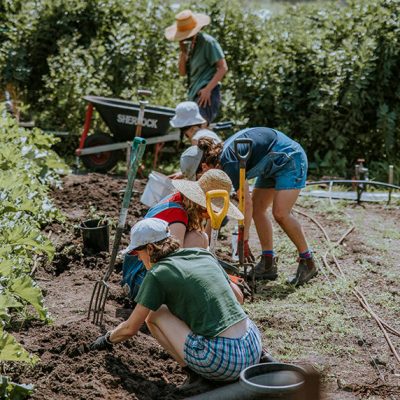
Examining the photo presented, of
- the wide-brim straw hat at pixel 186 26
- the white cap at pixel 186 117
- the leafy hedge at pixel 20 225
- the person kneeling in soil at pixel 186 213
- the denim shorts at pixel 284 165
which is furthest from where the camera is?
the wide-brim straw hat at pixel 186 26

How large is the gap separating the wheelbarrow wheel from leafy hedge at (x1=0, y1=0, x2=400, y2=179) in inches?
40.9

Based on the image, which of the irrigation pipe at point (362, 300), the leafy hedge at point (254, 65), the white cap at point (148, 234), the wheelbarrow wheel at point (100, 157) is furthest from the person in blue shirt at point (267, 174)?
the leafy hedge at point (254, 65)

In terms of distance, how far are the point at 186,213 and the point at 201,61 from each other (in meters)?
4.11

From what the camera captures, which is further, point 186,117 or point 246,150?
point 186,117

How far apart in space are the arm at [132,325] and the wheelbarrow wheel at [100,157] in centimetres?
582

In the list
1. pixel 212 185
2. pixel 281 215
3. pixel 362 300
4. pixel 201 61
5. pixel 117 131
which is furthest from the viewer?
pixel 117 131

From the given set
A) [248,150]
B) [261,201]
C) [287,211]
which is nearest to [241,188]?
[248,150]

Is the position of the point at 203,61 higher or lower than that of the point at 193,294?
higher

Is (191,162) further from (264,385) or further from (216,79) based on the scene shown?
(216,79)

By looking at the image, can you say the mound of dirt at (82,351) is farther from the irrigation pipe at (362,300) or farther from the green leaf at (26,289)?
the irrigation pipe at (362,300)

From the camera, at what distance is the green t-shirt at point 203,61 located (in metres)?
9.08

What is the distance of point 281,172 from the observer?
6.62 meters

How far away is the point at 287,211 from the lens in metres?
6.69

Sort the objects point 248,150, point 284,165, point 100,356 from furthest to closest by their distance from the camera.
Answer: point 284,165, point 248,150, point 100,356
